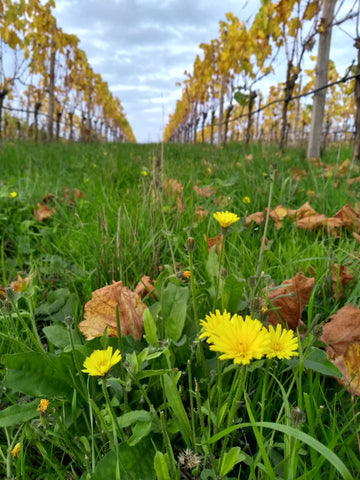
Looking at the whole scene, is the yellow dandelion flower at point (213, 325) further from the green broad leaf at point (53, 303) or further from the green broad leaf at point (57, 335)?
the green broad leaf at point (53, 303)

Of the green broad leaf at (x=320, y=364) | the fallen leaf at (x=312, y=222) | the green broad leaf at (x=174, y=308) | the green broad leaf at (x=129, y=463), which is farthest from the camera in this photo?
the fallen leaf at (x=312, y=222)

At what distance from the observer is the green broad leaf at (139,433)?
0.52 meters

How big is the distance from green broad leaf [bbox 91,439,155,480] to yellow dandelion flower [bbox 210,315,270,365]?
23 centimetres

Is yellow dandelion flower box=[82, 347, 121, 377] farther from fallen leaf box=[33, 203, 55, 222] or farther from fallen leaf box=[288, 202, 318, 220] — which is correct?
fallen leaf box=[33, 203, 55, 222]

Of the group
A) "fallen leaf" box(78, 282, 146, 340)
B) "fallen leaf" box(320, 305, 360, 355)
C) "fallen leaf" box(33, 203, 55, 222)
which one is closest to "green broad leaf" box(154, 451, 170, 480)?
"fallen leaf" box(78, 282, 146, 340)

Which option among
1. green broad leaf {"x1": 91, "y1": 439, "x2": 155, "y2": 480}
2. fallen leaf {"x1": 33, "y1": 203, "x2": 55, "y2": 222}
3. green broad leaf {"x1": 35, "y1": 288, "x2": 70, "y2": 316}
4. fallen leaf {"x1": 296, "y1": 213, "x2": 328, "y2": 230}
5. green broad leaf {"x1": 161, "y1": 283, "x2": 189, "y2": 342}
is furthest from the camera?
fallen leaf {"x1": 33, "y1": 203, "x2": 55, "y2": 222}

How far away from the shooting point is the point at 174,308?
0.73m

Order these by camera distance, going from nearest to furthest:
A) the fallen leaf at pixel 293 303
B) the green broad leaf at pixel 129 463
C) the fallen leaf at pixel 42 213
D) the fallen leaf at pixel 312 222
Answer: the green broad leaf at pixel 129 463 → the fallen leaf at pixel 293 303 → the fallen leaf at pixel 312 222 → the fallen leaf at pixel 42 213

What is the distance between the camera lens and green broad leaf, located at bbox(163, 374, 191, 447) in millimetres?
558

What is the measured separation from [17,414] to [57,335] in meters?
0.19

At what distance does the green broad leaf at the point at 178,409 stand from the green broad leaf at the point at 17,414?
0.24 metres

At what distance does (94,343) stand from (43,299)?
18.0 inches

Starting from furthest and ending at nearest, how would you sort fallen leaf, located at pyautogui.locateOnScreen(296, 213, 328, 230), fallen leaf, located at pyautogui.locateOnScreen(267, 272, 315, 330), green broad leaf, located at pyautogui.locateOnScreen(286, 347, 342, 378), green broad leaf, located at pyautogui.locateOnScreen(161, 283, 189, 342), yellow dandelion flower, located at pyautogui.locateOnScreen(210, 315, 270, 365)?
fallen leaf, located at pyautogui.locateOnScreen(296, 213, 328, 230) < fallen leaf, located at pyautogui.locateOnScreen(267, 272, 315, 330) < green broad leaf, located at pyautogui.locateOnScreen(161, 283, 189, 342) < green broad leaf, located at pyautogui.locateOnScreen(286, 347, 342, 378) < yellow dandelion flower, located at pyautogui.locateOnScreen(210, 315, 270, 365)

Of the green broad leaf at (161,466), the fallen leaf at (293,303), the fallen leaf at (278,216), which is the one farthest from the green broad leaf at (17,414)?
the fallen leaf at (278,216)
